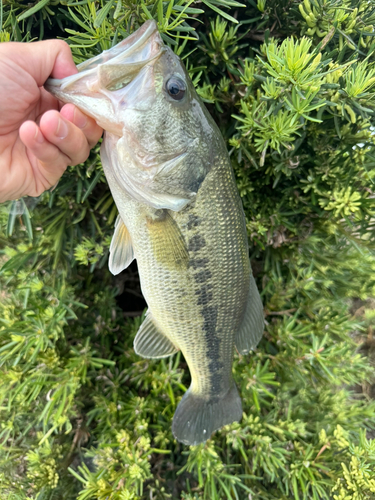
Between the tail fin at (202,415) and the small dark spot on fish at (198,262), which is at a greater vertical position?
the small dark spot on fish at (198,262)

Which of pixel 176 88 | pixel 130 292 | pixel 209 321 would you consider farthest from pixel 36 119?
pixel 130 292

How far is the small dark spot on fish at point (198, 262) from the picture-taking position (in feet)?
3.35

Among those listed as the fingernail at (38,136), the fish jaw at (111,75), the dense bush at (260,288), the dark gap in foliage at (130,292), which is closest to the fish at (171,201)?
the fish jaw at (111,75)

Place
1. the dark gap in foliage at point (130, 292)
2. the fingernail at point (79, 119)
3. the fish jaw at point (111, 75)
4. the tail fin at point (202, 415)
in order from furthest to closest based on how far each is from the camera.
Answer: the dark gap in foliage at point (130, 292) → the tail fin at point (202, 415) → the fingernail at point (79, 119) → the fish jaw at point (111, 75)

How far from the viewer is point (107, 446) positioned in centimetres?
138

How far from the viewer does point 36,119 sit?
0.98m

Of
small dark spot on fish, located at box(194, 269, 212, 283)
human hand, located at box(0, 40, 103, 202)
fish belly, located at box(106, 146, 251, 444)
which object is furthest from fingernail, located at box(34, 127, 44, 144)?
small dark spot on fish, located at box(194, 269, 212, 283)

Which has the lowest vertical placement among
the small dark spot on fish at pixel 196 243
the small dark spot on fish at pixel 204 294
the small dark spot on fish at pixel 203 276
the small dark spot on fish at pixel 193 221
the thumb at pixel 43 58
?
the small dark spot on fish at pixel 204 294

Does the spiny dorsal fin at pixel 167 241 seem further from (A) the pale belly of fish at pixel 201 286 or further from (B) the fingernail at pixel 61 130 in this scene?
(B) the fingernail at pixel 61 130

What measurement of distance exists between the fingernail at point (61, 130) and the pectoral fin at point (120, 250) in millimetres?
361

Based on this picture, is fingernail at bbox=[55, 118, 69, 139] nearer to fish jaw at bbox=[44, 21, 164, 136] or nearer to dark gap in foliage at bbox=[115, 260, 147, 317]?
fish jaw at bbox=[44, 21, 164, 136]

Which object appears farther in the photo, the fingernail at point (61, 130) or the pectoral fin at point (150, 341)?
the pectoral fin at point (150, 341)

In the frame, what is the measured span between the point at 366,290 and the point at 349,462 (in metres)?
0.90

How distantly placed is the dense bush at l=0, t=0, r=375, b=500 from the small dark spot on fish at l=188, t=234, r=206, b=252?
0.38 meters
